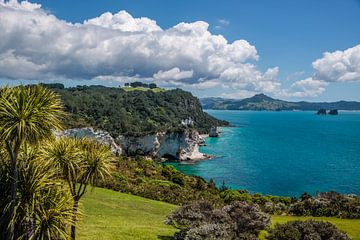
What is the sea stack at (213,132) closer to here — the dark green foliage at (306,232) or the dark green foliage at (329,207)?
the dark green foliage at (329,207)

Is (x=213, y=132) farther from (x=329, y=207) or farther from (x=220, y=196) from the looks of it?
(x=329, y=207)

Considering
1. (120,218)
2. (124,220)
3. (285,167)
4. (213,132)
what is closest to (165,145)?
(285,167)

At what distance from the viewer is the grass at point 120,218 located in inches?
755

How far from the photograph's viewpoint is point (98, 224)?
21.5m

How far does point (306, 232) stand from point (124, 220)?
11.6 m

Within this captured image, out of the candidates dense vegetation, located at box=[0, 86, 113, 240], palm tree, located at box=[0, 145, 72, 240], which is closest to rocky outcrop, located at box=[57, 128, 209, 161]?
dense vegetation, located at box=[0, 86, 113, 240]

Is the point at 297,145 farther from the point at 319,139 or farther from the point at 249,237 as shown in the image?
the point at 249,237

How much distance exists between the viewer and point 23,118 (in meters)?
10.7

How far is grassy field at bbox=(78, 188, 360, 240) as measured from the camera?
19281 mm

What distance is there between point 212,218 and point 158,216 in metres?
11.2

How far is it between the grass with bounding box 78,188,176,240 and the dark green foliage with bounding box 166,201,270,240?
7.81 feet

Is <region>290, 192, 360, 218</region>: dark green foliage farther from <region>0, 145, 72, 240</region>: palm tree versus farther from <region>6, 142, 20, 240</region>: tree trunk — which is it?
<region>6, 142, 20, 240</region>: tree trunk

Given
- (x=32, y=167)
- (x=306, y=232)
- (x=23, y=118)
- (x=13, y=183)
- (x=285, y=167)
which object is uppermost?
(x=23, y=118)

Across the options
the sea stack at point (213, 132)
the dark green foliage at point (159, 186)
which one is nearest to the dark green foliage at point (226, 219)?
the dark green foliage at point (159, 186)
